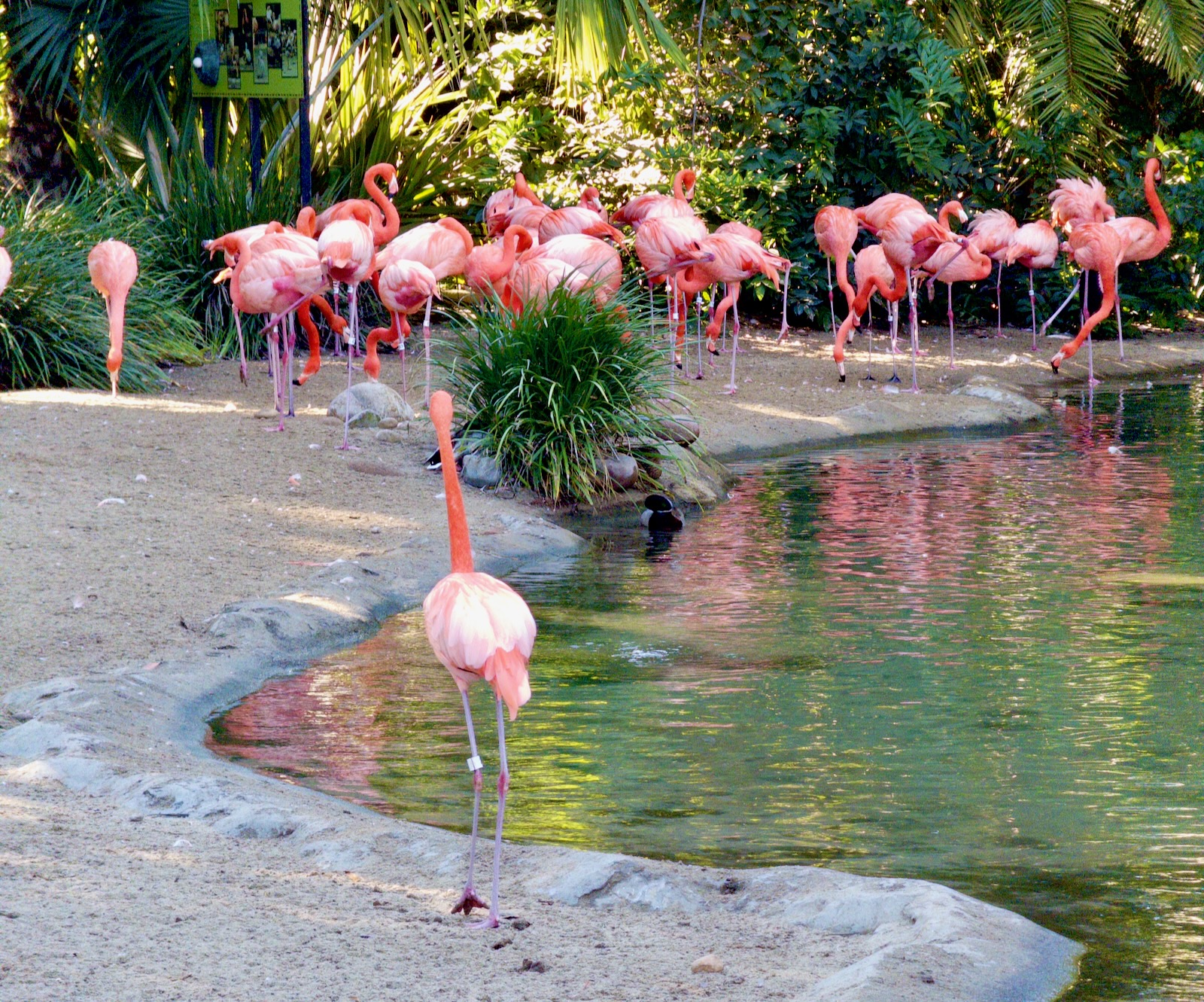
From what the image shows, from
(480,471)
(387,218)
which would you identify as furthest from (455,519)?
(387,218)

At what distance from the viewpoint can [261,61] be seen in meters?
11.3

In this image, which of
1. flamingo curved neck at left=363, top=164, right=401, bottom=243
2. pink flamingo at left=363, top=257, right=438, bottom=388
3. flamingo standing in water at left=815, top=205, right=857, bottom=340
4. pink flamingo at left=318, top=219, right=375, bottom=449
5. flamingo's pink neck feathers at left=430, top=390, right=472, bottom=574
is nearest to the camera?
flamingo's pink neck feathers at left=430, top=390, right=472, bottom=574

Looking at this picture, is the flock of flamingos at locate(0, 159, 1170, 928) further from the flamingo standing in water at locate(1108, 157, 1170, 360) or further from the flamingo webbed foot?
the flamingo webbed foot

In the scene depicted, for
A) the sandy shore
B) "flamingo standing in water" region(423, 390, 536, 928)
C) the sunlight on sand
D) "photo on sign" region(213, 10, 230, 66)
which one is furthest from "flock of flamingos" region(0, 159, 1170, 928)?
"flamingo standing in water" region(423, 390, 536, 928)

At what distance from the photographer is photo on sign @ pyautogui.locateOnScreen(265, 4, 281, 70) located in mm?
11328

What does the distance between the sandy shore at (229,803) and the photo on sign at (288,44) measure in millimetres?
3736

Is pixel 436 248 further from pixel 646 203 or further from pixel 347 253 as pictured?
pixel 646 203

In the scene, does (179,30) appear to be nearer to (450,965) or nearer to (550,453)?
(550,453)

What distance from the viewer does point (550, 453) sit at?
787 centimetres

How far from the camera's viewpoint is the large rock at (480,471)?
7.92m

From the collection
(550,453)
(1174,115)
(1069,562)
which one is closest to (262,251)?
(550,453)

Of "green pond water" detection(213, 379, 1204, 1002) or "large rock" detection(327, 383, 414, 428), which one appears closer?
"green pond water" detection(213, 379, 1204, 1002)

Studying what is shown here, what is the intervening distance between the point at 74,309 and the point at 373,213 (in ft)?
6.63

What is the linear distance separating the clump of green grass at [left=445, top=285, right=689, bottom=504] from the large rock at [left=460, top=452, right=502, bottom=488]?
0.16ft
